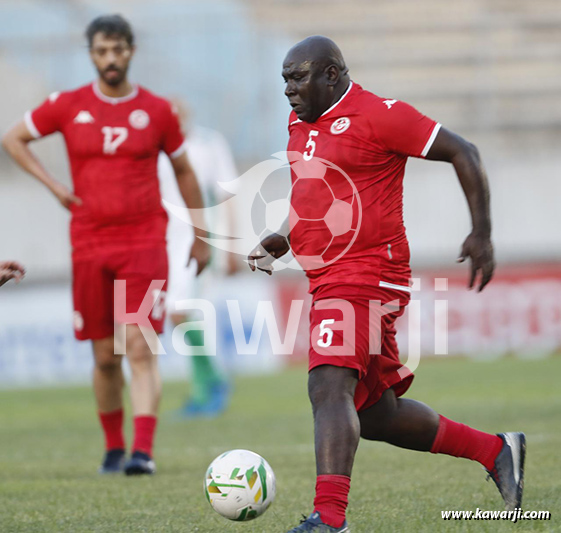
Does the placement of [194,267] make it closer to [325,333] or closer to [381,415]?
[381,415]

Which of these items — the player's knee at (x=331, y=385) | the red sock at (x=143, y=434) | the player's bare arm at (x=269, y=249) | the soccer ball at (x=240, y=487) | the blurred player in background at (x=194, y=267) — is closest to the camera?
the player's knee at (x=331, y=385)

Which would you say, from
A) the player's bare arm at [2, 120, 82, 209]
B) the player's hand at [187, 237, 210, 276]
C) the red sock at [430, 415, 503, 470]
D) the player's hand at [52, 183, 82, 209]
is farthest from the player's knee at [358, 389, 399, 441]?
the player's bare arm at [2, 120, 82, 209]

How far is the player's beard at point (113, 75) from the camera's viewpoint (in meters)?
5.71

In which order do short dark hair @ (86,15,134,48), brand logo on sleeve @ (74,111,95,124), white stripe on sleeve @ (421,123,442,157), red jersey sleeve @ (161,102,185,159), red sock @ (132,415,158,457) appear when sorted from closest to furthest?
white stripe on sleeve @ (421,123,442,157) → red sock @ (132,415,158,457) → short dark hair @ (86,15,134,48) → brand logo on sleeve @ (74,111,95,124) → red jersey sleeve @ (161,102,185,159)

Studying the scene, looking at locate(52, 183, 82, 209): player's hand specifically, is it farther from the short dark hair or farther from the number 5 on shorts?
the number 5 on shorts

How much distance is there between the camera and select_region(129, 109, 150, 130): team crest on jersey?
227 inches

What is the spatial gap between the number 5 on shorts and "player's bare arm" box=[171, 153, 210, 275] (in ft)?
7.54

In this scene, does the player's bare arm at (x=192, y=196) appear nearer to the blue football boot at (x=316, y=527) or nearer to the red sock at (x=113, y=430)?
the red sock at (x=113, y=430)

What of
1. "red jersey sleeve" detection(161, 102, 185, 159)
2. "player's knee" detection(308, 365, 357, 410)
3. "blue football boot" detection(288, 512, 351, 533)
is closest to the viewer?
"blue football boot" detection(288, 512, 351, 533)

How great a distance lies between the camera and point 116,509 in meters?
4.29

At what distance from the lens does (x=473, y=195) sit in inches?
147

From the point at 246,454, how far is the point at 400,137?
50.3 inches

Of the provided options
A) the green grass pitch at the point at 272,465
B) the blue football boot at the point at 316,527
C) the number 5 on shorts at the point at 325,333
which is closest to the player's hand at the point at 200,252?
the green grass pitch at the point at 272,465
